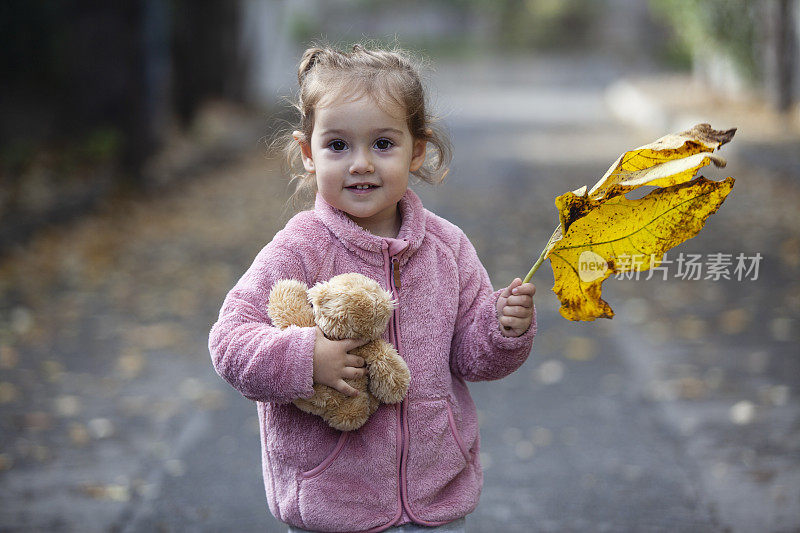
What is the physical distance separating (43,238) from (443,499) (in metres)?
7.78

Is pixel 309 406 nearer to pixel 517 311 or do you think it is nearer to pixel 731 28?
pixel 517 311

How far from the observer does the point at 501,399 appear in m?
5.15

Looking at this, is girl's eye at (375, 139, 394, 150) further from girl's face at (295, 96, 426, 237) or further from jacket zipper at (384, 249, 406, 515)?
jacket zipper at (384, 249, 406, 515)

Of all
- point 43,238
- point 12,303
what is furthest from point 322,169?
A: point 43,238

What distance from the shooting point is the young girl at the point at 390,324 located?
2041 mm

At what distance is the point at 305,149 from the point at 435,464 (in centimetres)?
78

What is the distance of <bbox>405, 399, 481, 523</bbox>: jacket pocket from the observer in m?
2.12

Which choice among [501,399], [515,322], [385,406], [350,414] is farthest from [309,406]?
[501,399]

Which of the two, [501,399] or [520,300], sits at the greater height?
[520,300]

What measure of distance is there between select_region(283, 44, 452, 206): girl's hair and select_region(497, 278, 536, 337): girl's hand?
0.42 metres

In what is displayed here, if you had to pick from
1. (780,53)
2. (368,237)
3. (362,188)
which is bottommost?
(780,53)

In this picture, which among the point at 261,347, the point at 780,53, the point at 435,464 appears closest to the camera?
the point at 261,347

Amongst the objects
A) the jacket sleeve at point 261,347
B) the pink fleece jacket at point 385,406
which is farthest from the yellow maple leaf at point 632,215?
the jacket sleeve at point 261,347

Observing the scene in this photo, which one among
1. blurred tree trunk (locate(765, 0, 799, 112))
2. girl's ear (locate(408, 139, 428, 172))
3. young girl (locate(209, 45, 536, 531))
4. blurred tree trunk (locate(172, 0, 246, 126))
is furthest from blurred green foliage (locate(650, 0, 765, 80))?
young girl (locate(209, 45, 536, 531))
